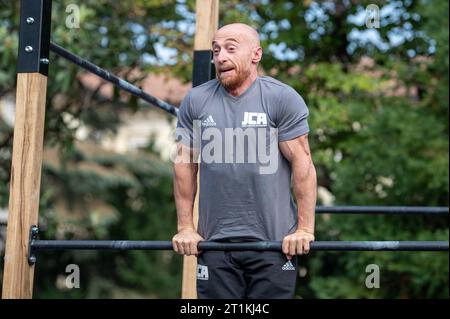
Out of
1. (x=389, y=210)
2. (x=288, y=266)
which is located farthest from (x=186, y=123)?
(x=389, y=210)

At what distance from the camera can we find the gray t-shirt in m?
3.22

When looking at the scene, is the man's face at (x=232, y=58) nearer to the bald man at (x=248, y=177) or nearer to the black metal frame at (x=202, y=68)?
the bald man at (x=248, y=177)

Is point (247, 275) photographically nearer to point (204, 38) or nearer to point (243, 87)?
point (243, 87)

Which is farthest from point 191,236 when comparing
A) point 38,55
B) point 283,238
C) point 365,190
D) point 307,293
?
point 307,293

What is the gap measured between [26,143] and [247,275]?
1.03 m

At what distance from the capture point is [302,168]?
3.23m

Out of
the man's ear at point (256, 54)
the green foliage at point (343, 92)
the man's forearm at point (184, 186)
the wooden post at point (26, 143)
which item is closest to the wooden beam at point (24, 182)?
the wooden post at point (26, 143)

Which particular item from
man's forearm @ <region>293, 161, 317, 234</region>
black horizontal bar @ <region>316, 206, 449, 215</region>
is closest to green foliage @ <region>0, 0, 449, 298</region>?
black horizontal bar @ <region>316, 206, 449, 215</region>

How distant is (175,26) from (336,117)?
2383 millimetres

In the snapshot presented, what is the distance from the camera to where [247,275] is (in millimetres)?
3281

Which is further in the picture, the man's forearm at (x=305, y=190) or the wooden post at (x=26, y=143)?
the wooden post at (x=26, y=143)

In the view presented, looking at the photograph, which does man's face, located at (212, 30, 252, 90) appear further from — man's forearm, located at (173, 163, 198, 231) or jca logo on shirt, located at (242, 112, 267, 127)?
man's forearm, located at (173, 163, 198, 231)

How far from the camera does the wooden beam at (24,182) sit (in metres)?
3.50

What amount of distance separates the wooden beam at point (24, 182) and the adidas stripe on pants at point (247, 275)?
2.36 feet
